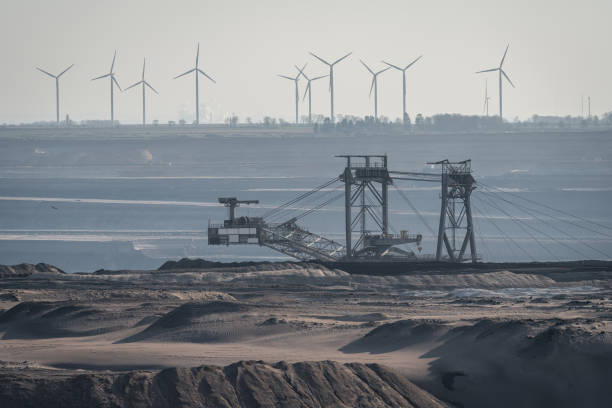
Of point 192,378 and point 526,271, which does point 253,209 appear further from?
point 192,378

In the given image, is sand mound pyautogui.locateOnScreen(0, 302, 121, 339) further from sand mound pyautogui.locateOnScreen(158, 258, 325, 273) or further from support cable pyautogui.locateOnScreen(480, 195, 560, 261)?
support cable pyautogui.locateOnScreen(480, 195, 560, 261)

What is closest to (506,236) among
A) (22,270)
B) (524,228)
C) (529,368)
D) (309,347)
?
(524,228)

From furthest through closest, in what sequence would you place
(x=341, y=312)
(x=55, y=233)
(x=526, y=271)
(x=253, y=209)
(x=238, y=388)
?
(x=253, y=209), (x=55, y=233), (x=526, y=271), (x=341, y=312), (x=238, y=388)

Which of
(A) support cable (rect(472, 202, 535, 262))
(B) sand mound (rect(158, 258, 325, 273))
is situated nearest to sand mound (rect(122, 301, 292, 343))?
(B) sand mound (rect(158, 258, 325, 273))

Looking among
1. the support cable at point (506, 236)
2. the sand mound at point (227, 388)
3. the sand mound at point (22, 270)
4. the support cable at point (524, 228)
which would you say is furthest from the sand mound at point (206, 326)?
the support cable at point (524, 228)

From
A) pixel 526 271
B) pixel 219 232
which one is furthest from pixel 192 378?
pixel 219 232

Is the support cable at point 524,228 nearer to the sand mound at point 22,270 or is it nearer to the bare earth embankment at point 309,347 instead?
the sand mound at point 22,270

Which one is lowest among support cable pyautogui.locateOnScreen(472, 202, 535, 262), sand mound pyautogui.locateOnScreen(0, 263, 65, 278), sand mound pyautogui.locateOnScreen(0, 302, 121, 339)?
support cable pyautogui.locateOnScreen(472, 202, 535, 262)
